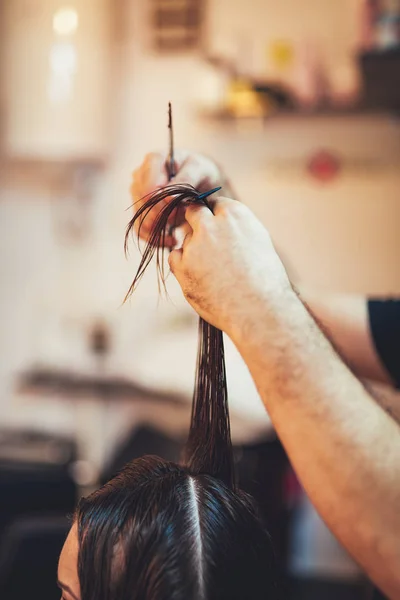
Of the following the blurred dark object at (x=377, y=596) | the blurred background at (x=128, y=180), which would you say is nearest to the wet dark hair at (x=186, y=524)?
the blurred dark object at (x=377, y=596)

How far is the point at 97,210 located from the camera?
3.59m

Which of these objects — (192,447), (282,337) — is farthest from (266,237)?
(192,447)

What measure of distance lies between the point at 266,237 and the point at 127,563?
499mm

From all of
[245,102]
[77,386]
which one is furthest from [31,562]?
[245,102]

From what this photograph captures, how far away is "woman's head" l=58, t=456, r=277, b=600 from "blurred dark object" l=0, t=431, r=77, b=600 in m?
0.77

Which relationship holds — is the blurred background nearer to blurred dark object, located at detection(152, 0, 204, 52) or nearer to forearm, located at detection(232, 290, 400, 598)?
blurred dark object, located at detection(152, 0, 204, 52)

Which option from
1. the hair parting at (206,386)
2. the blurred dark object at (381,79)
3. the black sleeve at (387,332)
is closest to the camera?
the hair parting at (206,386)

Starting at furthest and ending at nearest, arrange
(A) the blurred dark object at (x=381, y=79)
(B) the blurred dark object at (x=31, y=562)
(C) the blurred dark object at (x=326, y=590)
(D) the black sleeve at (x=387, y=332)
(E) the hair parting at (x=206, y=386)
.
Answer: (C) the blurred dark object at (x=326, y=590) → (A) the blurred dark object at (x=381, y=79) → (B) the blurred dark object at (x=31, y=562) → (D) the black sleeve at (x=387, y=332) → (E) the hair parting at (x=206, y=386)

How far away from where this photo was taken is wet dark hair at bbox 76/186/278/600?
35.5 inches

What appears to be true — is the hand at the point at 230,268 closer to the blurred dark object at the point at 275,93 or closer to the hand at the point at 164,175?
the hand at the point at 164,175

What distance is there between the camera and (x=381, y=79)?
2867 millimetres

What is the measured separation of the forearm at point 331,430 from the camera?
2.56 feet

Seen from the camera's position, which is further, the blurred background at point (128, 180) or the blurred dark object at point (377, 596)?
the blurred background at point (128, 180)

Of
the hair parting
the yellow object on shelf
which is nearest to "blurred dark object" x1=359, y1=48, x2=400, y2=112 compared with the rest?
the yellow object on shelf
